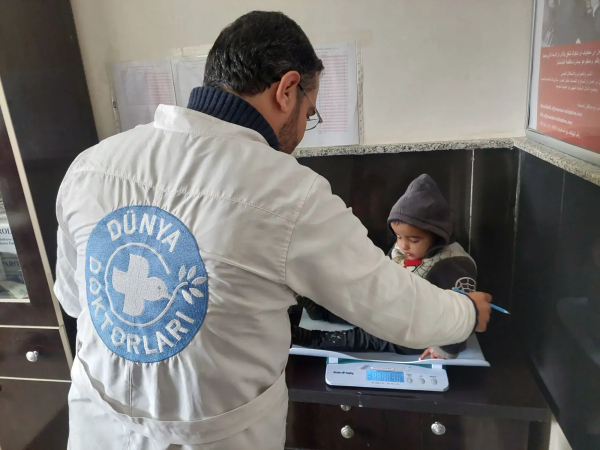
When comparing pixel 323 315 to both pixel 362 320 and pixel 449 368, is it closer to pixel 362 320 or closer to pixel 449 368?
pixel 449 368

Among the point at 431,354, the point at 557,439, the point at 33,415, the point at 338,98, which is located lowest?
the point at 33,415

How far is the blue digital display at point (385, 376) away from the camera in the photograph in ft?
3.86

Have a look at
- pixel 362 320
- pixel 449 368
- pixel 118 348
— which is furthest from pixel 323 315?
pixel 118 348

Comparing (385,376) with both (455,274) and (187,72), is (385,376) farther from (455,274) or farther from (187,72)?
(187,72)

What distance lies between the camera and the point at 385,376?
3.91 feet

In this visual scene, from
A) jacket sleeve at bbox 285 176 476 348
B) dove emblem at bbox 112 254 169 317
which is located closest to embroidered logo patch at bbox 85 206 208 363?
dove emblem at bbox 112 254 169 317

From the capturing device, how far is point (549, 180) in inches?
45.6

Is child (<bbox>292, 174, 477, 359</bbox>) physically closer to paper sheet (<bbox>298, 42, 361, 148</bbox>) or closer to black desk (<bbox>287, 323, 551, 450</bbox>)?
black desk (<bbox>287, 323, 551, 450</bbox>)

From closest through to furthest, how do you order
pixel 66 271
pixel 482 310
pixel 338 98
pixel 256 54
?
pixel 256 54 < pixel 482 310 < pixel 66 271 < pixel 338 98

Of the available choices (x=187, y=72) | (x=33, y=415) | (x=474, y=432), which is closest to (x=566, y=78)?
(x=474, y=432)

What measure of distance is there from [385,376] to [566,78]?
85cm

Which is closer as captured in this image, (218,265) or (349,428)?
(218,265)

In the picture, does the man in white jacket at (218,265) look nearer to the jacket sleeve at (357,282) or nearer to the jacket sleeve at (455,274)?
the jacket sleeve at (357,282)

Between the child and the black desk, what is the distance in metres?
0.09
